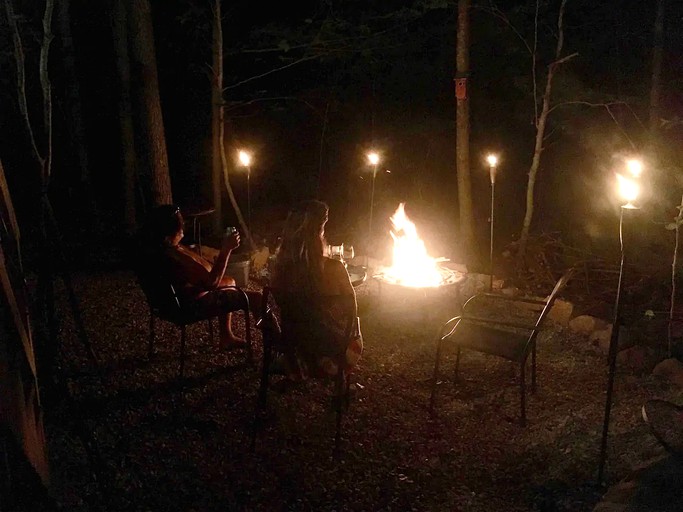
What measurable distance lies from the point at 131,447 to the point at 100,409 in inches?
26.4

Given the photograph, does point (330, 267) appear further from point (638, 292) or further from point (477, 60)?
point (477, 60)

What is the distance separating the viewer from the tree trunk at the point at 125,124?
962 centimetres

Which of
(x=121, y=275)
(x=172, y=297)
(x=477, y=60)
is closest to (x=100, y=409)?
(x=172, y=297)

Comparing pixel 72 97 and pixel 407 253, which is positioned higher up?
pixel 72 97

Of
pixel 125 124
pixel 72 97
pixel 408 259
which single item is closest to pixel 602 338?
pixel 408 259

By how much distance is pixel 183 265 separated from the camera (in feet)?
16.0

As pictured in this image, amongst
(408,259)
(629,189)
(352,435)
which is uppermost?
(629,189)

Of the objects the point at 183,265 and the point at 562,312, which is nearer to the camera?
the point at 183,265

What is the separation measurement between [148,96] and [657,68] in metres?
7.04

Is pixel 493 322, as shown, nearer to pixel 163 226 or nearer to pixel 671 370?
pixel 671 370

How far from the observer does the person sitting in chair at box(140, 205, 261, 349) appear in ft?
15.3

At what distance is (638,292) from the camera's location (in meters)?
6.48

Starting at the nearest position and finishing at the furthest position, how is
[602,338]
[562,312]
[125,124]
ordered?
[602,338]
[562,312]
[125,124]

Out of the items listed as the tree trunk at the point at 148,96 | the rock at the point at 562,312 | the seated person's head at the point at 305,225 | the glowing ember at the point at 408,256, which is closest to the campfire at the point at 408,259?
the glowing ember at the point at 408,256
